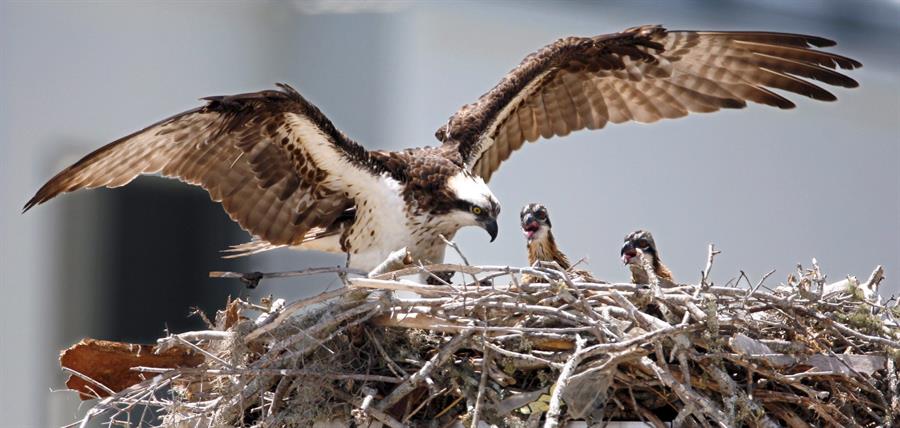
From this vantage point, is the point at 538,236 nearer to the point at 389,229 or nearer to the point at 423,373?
the point at 389,229

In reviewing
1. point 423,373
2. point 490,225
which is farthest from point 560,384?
point 490,225

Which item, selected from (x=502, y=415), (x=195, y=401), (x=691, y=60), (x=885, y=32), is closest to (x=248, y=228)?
(x=195, y=401)

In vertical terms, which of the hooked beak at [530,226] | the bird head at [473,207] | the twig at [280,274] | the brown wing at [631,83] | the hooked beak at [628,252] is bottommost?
the twig at [280,274]

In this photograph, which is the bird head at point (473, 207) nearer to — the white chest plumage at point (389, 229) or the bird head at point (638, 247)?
the white chest plumage at point (389, 229)

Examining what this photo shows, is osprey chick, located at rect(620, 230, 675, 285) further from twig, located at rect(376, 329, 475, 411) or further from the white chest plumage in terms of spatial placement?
twig, located at rect(376, 329, 475, 411)

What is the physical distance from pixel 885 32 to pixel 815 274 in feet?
17.6

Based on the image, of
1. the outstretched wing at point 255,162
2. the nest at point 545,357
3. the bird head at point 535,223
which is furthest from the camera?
the bird head at point 535,223

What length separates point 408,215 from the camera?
17.1 ft

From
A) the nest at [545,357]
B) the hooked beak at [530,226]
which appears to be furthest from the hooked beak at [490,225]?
the nest at [545,357]

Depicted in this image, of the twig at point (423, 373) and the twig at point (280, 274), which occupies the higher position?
the twig at point (280, 274)

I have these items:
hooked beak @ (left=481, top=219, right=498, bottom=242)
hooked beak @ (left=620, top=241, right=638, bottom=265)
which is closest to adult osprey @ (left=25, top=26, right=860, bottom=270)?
hooked beak @ (left=481, top=219, right=498, bottom=242)

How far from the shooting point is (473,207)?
514 centimetres

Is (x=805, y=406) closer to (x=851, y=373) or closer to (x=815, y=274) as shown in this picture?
(x=851, y=373)

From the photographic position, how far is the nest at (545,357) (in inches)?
159
